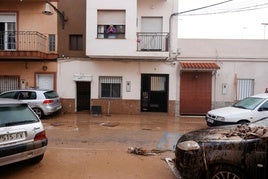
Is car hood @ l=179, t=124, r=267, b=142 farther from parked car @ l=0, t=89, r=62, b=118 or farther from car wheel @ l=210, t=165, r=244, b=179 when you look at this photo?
parked car @ l=0, t=89, r=62, b=118

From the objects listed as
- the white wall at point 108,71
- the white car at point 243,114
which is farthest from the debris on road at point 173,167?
the white wall at point 108,71

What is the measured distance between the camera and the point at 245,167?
4.00 m

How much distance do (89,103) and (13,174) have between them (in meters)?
10.9

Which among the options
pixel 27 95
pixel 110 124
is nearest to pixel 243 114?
pixel 110 124

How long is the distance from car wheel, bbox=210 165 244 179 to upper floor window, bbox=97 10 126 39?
34.7 feet

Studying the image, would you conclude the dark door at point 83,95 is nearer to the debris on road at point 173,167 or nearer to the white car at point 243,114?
the white car at point 243,114

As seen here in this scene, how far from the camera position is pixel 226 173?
4094mm

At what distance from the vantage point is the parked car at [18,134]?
449cm

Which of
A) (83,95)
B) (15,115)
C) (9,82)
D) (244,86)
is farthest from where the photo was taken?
(83,95)

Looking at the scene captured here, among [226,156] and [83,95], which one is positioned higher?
[83,95]

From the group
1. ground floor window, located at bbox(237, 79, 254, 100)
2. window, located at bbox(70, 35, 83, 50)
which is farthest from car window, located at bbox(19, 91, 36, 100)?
ground floor window, located at bbox(237, 79, 254, 100)

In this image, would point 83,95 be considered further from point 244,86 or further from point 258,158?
point 258,158

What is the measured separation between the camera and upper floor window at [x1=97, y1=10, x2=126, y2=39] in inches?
538

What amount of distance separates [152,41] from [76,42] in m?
4.62
